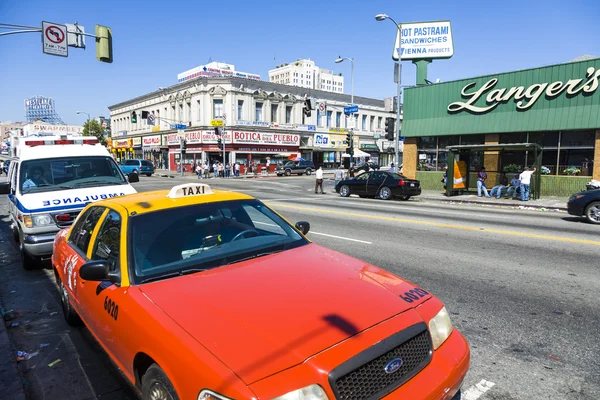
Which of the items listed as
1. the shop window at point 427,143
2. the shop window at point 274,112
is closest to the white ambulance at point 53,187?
the shop window at point 427,143

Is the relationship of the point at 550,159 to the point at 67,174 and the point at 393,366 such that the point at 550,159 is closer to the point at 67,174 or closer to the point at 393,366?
the point at 67,174

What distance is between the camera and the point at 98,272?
118 inches

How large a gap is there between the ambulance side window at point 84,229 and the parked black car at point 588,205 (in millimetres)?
13268

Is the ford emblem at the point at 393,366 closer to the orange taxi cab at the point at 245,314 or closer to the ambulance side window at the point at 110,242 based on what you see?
the orange taxi cab at the point at 245,314

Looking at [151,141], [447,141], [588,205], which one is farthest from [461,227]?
[151,141]

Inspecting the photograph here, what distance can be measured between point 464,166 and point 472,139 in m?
2.39

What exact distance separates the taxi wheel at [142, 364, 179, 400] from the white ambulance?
5.11 meters

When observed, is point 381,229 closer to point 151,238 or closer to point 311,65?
point 151,238

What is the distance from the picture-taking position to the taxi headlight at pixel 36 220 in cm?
659

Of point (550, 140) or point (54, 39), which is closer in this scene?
point (54, 39)

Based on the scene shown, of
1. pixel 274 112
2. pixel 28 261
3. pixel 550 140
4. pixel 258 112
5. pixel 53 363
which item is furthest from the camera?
pixel 274 112

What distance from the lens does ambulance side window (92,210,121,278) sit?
3279 millimetres

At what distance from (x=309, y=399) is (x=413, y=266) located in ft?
17.0

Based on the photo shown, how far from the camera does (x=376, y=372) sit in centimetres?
220
